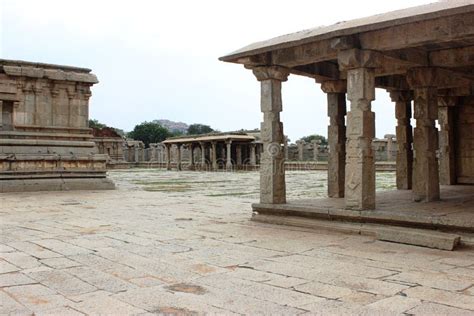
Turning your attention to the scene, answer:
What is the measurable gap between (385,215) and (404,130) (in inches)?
209

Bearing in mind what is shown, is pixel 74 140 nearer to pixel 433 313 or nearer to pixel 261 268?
pixel 261 268

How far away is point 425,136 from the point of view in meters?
8.45

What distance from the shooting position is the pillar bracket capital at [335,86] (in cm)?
982

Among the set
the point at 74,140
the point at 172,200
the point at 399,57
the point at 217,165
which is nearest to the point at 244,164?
the point at 217,165

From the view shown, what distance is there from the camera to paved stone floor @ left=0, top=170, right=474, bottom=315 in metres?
3.58


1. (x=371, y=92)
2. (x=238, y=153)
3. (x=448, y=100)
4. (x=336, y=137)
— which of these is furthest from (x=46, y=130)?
(x=238, y=153)

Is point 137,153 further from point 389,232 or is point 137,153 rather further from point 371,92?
point 389,232

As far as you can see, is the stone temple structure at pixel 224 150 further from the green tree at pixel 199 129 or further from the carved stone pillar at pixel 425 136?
the green tree at pixel 199 129

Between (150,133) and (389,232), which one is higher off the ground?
(150,133)

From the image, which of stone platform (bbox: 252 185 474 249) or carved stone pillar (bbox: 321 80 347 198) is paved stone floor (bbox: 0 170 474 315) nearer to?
stone platform (bbox: 252 185 474 249)

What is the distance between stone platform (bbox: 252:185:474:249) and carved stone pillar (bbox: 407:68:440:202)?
0.30 m

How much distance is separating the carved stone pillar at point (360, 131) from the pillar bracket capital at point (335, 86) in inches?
106

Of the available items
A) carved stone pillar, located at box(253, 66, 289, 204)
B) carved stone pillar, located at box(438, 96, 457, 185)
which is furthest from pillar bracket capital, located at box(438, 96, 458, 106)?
carved stone pillar, located at box(253, 66, 289, 204)

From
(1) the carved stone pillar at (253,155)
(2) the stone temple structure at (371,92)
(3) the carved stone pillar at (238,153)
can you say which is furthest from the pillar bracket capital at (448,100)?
(3) the carved stone pillar at (238,153)
